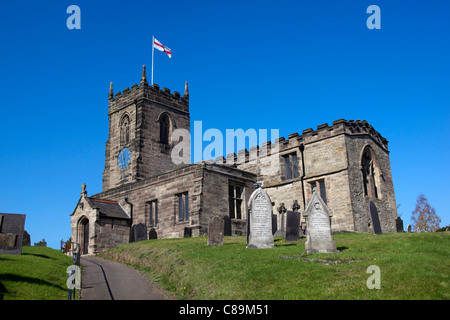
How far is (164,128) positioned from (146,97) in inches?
144

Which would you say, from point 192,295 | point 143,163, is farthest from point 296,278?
point 143,163

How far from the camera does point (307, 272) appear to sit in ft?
36.9

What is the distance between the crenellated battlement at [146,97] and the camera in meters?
40.6

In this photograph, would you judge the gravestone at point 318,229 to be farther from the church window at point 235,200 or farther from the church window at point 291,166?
the church window at point 291,166

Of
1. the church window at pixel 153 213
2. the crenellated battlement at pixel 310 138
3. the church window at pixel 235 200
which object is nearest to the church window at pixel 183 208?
the church window at pixel 153 213

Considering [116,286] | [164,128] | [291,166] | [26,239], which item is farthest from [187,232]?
[164,128]

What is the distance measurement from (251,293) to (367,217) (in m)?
20.6

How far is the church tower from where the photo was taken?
129ft

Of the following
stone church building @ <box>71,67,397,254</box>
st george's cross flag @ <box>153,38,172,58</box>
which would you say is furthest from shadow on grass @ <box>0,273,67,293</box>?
st george's cross flag @ <box>153,38,172,58</box>

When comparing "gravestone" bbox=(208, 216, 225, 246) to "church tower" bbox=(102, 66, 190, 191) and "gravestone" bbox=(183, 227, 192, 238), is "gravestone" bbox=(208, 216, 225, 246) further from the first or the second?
"church tower" bbox=(102, 66, 190, 191)

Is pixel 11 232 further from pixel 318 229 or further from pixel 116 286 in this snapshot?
pixel 318 229

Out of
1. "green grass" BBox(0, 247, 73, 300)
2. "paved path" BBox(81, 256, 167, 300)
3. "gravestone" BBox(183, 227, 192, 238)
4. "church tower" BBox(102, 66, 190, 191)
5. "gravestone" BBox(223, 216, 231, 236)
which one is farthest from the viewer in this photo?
"church tower" BBox(102, 66, 190, 191)

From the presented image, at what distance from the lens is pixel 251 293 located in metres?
10.0

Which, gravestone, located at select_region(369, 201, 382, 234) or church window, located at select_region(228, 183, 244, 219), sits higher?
church window, located at select_region(228, 183, 244, 219)
